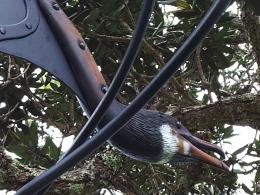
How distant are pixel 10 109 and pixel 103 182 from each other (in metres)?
0.65

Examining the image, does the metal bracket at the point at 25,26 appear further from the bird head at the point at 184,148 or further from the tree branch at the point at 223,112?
the tree branch at the point at 223,112

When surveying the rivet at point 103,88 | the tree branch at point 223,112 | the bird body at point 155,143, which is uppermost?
the tree branch at point 223,112

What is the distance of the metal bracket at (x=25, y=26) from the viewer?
2.39ft

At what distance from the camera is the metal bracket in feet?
2.39

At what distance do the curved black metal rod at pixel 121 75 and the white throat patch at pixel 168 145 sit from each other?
0.32 ft

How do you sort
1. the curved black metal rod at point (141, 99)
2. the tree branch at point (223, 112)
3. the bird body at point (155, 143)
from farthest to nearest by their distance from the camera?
the tree branch at point (223, 112) → the bird body at point (155, 143) → the curved black metal rod at point (141, 99)

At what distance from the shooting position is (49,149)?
2.13 m

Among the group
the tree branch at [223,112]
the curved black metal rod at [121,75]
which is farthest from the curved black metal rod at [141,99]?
the tree branch at [223,112]

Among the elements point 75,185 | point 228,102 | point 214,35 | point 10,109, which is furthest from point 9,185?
point 214,35

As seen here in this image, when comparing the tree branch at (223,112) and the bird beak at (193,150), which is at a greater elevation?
the tree branch at (223,112)

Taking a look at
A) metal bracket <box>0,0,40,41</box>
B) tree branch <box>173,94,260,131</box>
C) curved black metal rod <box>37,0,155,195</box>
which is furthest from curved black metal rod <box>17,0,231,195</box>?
tree branch <box>173,94,260,131</box>

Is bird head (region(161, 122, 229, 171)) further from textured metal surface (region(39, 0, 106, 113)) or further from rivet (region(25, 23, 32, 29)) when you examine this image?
rivet (region(25, 23, 32, 29))

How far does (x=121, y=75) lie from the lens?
0.67m

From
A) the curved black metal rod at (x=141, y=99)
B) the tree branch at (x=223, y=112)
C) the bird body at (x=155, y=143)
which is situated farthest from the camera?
the tree branch at (x=223, y=112)
